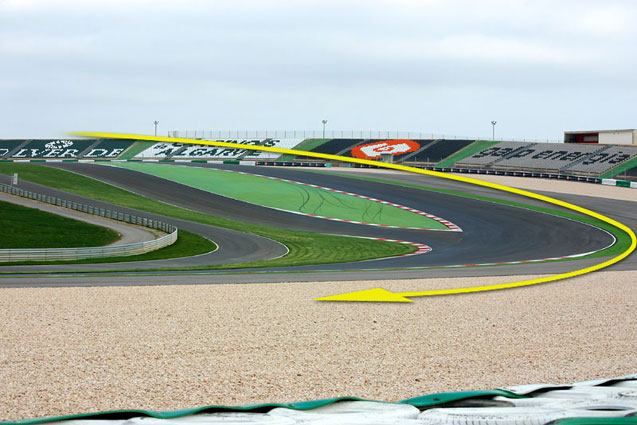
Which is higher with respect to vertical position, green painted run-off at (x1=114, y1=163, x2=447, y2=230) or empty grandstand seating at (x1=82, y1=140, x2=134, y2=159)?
empty grandstand seating at (x1=82, y1=140, x2=134, y2=159)

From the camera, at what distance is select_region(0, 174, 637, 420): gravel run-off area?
28.1ft

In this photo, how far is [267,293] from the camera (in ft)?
54.3

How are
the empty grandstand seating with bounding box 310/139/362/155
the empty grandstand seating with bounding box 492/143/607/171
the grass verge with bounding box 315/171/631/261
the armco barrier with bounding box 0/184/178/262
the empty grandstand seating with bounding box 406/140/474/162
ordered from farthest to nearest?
the empty grandstand seating with bounding box 310/139/362/155 → the empty grandstand seating with bounding box 406/140/474/162 → the empty grandstand seating with bounding box 492/143/607/171 → the grass verge with bounding box 315/171/631/261 → the armco barrier with bounding box 0/184/178/262

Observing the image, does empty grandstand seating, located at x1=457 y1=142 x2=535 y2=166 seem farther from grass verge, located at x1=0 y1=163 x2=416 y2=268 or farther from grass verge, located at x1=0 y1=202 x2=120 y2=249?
grass verge, located at x1=0 y1=202 x2=120 y2=249

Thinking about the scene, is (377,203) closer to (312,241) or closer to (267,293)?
(312,241)

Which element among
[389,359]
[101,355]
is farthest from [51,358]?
[389,359]

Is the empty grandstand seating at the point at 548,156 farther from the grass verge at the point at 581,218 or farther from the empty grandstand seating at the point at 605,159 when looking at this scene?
the grass verge at the point at 581,218

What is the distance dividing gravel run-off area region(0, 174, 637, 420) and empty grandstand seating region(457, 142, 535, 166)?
2749 inches

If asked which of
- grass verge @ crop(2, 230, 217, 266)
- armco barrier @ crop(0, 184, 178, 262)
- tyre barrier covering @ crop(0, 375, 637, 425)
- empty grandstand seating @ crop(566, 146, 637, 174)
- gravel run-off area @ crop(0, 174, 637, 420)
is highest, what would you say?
empty grandstand seating @ crop(566, 146, 637, 174)

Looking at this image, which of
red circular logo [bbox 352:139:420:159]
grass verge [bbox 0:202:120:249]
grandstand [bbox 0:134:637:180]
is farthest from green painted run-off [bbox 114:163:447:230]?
red circular logo [bbox 352:139:420:159]

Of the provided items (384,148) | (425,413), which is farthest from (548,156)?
(425,413)

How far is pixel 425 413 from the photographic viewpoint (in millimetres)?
6219

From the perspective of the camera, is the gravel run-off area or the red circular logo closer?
the gravel run-off area

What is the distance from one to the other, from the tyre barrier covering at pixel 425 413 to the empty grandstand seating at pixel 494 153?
79.3m
